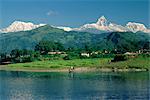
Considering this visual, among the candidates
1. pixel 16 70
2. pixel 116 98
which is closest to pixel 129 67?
pixel 16 70

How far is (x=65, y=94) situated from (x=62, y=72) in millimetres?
28928

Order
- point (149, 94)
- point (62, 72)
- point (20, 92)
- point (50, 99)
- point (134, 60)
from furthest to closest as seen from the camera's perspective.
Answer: point (134, 60)
point (62, 72)
point (20, 92)
point (149, 94)
point (50, 99)

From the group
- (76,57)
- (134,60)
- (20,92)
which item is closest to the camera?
(20,92)

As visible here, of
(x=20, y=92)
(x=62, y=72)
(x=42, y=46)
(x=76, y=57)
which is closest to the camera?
(x=20, y=92)

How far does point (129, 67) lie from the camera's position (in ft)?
203

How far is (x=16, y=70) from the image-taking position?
65.8 meters

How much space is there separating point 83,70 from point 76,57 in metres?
19.3

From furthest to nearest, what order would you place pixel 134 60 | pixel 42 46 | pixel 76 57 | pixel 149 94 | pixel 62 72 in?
pixel 42 46, pixel 76 57, pixel 134 60, pixel 62 72, pixel 149 94

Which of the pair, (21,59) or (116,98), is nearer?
(116,98)

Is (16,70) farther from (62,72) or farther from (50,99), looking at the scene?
(50,99)

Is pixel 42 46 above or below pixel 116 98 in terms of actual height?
above

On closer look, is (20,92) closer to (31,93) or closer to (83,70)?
(31,93)

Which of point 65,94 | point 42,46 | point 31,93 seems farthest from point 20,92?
point 42,46

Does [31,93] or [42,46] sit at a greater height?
[42,46]
